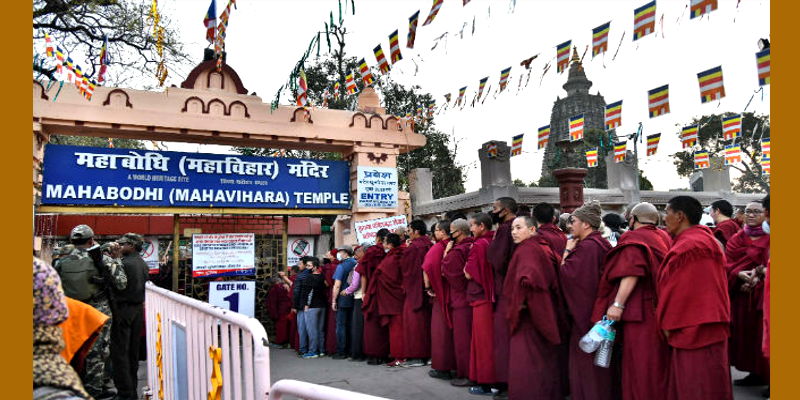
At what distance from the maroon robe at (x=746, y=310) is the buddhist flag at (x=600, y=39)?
2732 mm

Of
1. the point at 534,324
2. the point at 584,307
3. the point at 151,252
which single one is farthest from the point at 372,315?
the point at 151,252

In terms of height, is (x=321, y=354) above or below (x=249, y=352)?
below

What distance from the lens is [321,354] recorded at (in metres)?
8.09

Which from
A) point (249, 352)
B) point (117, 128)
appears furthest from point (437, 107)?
point (249, 352)

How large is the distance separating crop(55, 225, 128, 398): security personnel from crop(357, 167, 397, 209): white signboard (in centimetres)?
443

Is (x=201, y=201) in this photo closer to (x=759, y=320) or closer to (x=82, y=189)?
(x=82, y=189)

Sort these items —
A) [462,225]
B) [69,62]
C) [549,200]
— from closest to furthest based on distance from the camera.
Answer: [462,225] < [69,62] < [549,200]

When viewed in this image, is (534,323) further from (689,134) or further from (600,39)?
(689,134)

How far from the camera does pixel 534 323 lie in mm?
4539

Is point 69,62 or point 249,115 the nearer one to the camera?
point 69,62

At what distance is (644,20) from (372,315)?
4.95 m

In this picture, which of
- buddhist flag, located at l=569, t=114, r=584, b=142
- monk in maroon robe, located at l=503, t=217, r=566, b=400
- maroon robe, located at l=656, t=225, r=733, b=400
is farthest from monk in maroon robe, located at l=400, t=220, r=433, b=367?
buddhist flag, located at l=569, t=114, r=584, b=142

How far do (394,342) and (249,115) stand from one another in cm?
433

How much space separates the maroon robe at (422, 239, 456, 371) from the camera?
19.5ft
